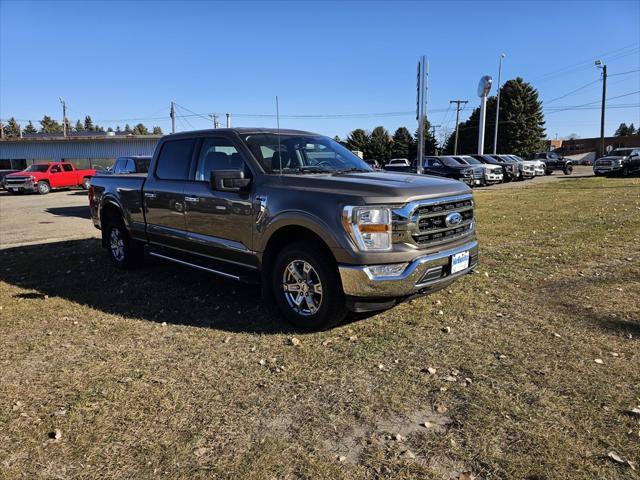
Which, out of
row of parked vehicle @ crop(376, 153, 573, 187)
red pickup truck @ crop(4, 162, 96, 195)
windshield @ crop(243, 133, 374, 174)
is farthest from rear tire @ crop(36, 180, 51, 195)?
windshield @ crop(243, 133, 374, 174)

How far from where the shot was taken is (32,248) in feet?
30.4

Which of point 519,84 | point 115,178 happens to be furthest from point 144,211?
point 519,84

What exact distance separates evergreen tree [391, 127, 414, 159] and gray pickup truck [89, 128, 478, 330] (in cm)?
8248

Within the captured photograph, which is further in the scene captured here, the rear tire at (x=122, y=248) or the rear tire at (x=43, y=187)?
the rear tire at (x=43, y=187)

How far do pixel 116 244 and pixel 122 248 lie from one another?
26cm

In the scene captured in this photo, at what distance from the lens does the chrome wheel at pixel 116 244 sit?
716 centimetres

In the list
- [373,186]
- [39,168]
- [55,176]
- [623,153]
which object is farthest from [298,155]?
[623,153]

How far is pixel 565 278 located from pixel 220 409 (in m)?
4.73

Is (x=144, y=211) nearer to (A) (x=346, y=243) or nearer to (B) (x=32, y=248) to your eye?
(A) (x=346, y=243)

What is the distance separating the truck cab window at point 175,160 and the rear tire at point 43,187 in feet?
82.7

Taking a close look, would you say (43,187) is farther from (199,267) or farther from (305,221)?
(305,221)

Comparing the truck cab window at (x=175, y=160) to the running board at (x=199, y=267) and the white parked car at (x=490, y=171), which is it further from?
the white parked car at (x=490, y=171)

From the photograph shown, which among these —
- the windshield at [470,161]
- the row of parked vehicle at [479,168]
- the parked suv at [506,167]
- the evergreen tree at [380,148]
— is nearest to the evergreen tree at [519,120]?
the evergreen tree at [380,148]

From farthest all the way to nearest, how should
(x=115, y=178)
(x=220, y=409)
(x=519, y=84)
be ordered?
(x=519, y=84) → (x=115, y=178) → (x=220, y=409)
